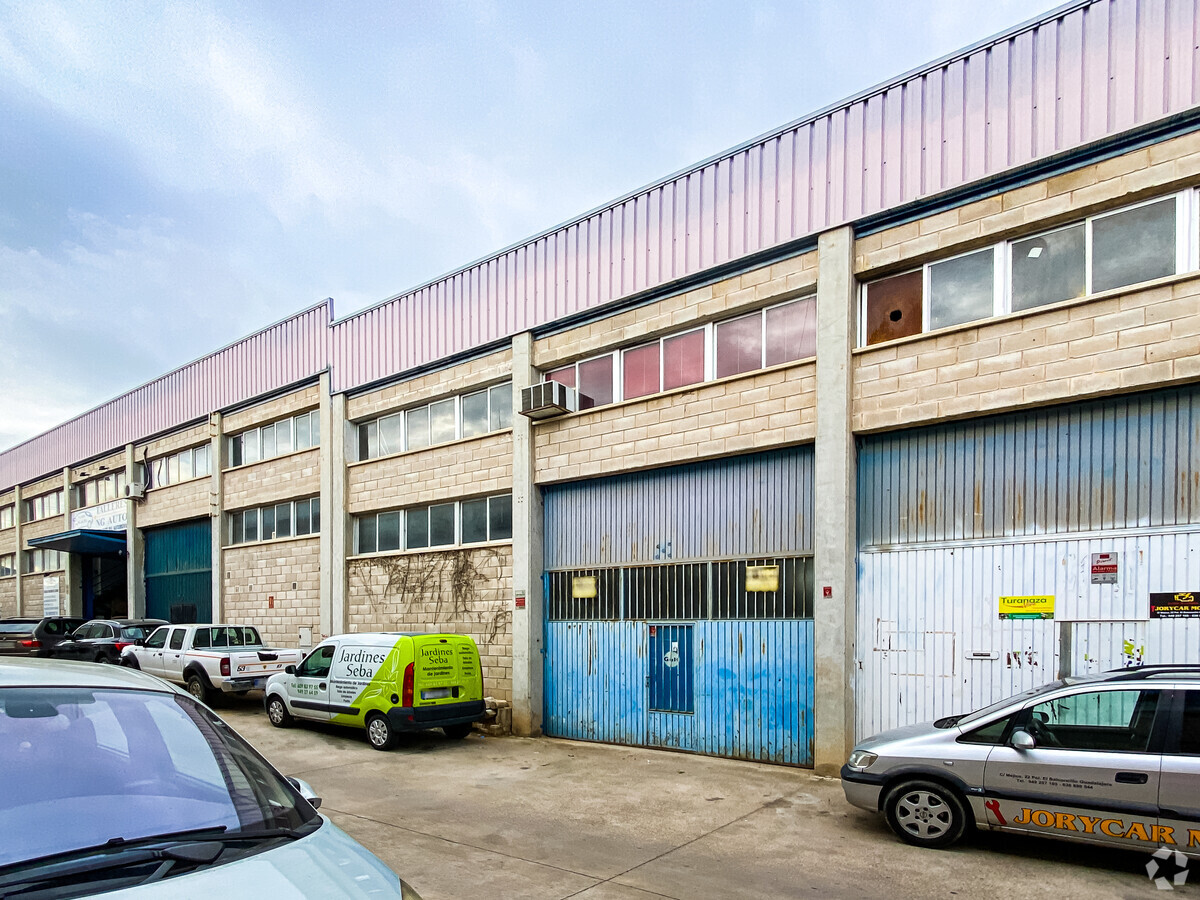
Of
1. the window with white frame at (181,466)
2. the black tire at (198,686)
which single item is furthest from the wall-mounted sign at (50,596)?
the black tire at (198,686)

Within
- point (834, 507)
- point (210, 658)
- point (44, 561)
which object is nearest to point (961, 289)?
point (834, 507)

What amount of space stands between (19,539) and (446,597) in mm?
27601

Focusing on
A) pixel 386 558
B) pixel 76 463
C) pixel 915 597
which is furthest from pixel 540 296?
pixel 76 463

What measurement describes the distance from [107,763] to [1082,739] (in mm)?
6607

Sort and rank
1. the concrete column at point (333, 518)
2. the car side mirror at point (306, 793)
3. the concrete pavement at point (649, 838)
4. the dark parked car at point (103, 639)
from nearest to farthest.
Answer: the car side mirror at point (306, 793) < the concrete pavement at point (649, 838) < the concrete column at point (333, 518) < the dark parked car at point (103, 639)

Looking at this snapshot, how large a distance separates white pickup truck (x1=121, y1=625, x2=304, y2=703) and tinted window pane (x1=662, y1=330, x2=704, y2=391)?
9.07 metres

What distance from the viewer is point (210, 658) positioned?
15.2 m

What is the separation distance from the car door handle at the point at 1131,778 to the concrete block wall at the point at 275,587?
16.2 metres

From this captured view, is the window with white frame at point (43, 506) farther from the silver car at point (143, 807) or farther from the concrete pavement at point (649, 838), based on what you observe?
the silver car at point (143, 807)

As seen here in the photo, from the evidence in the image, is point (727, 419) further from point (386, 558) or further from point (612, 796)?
point (386, 558)

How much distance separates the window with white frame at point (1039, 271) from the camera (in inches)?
327

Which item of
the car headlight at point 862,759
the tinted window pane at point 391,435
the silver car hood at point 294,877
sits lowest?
the car headlight at point 862,759

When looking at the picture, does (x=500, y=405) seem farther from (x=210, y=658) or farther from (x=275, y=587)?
(x=275, y=587)

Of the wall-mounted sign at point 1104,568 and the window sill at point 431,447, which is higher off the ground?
the window sill at point 431,447
